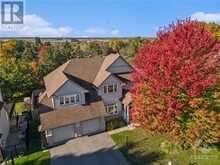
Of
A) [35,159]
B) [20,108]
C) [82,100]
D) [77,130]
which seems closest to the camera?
[35,159]

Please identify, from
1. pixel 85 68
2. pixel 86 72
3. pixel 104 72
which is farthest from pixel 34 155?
pixel 85 68

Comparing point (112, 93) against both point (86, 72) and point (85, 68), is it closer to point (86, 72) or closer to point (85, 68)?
point (86, 72)

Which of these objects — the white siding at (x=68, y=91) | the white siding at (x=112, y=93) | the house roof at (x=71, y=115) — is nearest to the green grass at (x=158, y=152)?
the house roof at (x=71, y=115)

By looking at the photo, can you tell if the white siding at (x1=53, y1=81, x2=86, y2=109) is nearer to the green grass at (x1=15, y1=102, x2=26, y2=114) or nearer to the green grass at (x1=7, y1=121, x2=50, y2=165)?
the green grass at (x1=7, y1=121, x2=50, y2=165)

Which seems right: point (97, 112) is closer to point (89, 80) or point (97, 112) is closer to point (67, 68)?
point (89, 80)

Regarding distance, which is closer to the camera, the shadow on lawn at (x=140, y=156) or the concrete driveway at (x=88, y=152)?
the shadow on lawn at (x=140, y=156)

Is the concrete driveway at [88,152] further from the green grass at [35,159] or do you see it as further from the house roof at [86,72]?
the house roof at [86,72]

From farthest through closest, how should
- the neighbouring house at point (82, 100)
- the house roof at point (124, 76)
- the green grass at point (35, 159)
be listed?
the house roof at point (124, 76)
the neighbouring house at point (82, 100)
the green grass at point (35, 159)

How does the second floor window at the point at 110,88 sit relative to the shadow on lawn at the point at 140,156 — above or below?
above
